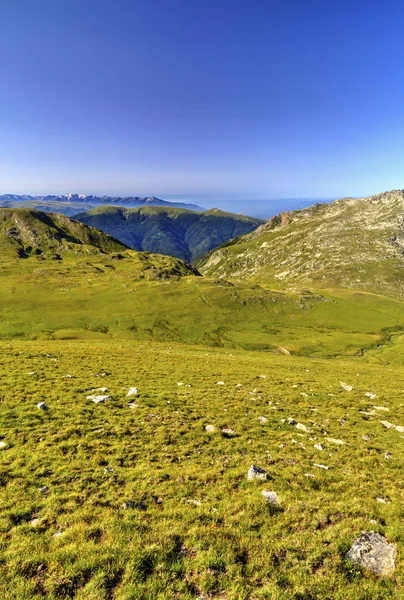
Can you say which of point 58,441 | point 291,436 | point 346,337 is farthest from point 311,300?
point 58,441

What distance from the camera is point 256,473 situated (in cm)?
1447

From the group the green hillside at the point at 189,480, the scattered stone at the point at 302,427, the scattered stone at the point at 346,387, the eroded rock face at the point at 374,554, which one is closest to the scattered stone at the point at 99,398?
the green hillside at the point at 189,480

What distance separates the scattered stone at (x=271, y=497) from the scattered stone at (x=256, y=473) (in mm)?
1035

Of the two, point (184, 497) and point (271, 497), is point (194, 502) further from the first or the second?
point (271, 497)

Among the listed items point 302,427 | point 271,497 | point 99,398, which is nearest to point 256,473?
point 271,497

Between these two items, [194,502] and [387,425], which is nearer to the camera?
[194,502]

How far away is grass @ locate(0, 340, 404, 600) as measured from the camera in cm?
861

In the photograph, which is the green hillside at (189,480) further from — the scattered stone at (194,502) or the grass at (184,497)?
the scattered stone at (194,502)

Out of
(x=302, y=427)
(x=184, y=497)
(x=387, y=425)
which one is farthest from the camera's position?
(x=387, y=425)

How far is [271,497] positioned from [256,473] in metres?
1.66

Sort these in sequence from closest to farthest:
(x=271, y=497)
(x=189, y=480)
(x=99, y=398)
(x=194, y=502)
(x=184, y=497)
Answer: (x=194, y=502), (x=184, y=497), (x=271, y=497), (x=189, y=480), (x=99, y=398)

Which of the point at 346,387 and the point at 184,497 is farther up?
the point at 184,497

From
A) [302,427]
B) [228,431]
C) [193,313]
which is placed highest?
[228,431]

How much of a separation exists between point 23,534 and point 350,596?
441 inches
